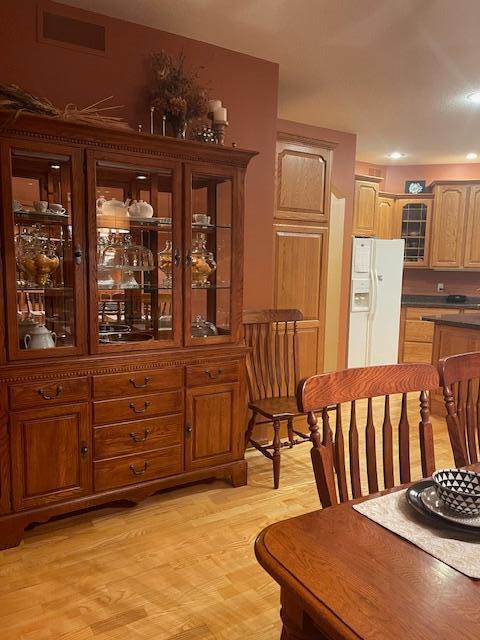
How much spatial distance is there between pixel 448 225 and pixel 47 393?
5646 mm

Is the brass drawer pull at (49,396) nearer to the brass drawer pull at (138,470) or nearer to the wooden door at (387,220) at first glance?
the brass drawer pull at (138,470)

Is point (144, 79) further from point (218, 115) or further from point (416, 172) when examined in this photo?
point (416, 172)

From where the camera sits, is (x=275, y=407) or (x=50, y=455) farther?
(x=275, y=407)

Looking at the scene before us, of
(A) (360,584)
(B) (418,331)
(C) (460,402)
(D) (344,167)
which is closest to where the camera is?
(A) (360,584)

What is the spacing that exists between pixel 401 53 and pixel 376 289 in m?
2.72

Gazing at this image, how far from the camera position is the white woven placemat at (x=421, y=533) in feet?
2.99

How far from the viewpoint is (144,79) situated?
2.83 m

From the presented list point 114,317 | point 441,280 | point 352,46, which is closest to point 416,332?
point 441,280

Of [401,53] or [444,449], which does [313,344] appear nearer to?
[444,449]

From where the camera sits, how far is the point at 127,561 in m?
2.23

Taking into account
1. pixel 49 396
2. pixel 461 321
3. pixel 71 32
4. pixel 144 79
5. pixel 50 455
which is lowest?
pixel 50 455

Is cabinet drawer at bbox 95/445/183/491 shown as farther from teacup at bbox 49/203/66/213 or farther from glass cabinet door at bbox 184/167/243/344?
teacup at bbox 49/203/66/213

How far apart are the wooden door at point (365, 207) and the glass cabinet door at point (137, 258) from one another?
367 centimetres

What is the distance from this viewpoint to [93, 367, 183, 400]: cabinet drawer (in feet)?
8.11
